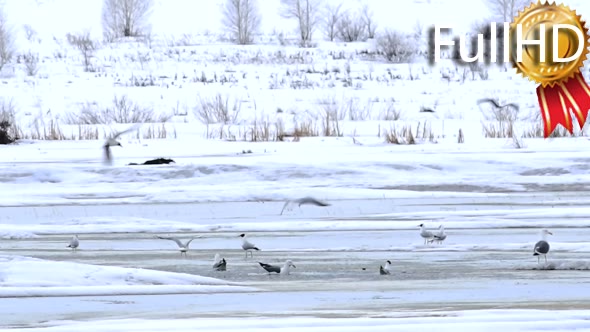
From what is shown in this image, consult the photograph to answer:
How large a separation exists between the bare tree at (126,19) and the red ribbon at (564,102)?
92.7 ft

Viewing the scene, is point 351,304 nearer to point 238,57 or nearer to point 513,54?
point 513,54

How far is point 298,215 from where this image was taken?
42.1 feet

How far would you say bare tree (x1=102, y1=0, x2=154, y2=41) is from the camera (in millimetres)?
59656

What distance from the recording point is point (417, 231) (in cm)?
1109

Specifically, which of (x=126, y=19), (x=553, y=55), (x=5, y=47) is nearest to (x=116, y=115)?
(x=553, y=55)

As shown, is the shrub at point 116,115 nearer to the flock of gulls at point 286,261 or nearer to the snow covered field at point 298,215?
the snow covered field at point 298,215

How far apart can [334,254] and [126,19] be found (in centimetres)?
5157

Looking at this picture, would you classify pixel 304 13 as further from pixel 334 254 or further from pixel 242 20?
pixel 334 254

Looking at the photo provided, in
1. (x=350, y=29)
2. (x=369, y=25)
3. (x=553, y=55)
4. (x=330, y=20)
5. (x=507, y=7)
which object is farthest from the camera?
(x=507, y=7)

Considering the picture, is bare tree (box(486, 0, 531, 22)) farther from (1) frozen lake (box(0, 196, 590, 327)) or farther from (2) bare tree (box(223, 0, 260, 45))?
(1) frozen lake (box(0, 196, 590, 327))

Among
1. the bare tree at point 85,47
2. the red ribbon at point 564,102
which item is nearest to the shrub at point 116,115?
the red ribbon at point 564,102

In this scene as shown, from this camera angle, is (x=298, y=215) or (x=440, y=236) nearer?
(x=440, y=236)

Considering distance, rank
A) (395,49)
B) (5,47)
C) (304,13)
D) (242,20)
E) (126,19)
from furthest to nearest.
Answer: (304,13) < (126,19) < (242,20) < (395,49) < (5,47)

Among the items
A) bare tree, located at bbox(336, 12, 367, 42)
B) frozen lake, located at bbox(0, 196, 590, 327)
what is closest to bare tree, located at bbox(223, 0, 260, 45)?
bare tree, located at bbox(336, 12, 367, 42)
